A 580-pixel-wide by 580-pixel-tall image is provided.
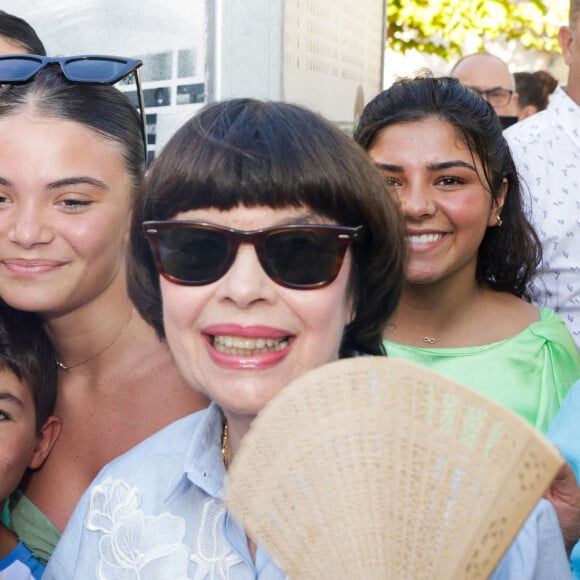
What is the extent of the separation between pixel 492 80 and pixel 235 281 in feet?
18.4

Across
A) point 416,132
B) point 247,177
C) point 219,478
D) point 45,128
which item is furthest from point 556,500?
point 45,128

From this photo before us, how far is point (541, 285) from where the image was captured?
3.50 metres

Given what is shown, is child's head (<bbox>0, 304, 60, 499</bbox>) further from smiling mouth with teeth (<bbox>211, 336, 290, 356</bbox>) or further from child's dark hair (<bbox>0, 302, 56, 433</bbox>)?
smiling mouth with teeth (<bbox>211, 336, 290, 356</bbox>)

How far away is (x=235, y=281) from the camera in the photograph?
1.49 meters

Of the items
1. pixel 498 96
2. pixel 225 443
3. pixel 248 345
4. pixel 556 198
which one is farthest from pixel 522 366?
pixel 498 96

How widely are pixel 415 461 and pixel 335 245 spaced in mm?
615

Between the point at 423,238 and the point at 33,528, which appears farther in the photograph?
the point at 423,238

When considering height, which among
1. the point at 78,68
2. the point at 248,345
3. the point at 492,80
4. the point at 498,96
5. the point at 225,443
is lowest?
the point at 498,96

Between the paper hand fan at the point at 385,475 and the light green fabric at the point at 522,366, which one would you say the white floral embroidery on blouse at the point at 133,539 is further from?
the light green fabric at the point at 522,366

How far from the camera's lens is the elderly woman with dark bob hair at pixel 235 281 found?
1.52 metres

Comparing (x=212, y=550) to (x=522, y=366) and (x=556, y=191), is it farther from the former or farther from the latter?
(x=556, y=191)

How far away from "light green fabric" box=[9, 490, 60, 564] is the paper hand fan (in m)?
1.44

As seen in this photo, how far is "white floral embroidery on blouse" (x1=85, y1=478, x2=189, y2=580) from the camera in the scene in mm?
1604

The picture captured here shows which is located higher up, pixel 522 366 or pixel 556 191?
pixel 556 191
